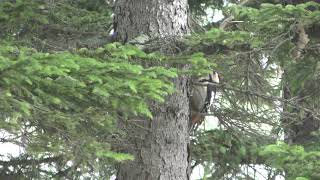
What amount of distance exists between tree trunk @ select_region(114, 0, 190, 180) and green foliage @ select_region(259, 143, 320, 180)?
1.11m

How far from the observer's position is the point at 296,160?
16.3 feet

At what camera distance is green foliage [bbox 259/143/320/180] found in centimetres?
469

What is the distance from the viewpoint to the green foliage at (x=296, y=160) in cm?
469

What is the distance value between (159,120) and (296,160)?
1469 millimetres

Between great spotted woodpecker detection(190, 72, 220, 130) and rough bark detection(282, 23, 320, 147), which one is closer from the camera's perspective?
rough bark detection(282, 23, 320, 147)

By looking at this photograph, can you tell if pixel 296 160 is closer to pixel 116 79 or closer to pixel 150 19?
pixel 116 79

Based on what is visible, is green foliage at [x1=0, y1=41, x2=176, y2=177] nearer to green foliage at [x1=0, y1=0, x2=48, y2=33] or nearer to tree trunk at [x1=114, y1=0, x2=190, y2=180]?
tree trunk at [x1=114, y1=0, x2=190, y2=180]

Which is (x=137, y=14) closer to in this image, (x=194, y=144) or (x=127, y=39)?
(x=127, y=39)

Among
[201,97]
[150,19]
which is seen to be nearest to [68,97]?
[150,19]

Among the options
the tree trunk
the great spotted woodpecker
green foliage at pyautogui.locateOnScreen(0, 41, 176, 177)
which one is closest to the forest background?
green foliage at pyautogui.locateOnScreen(0, 41, 176, 177)

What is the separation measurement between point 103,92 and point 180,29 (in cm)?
259

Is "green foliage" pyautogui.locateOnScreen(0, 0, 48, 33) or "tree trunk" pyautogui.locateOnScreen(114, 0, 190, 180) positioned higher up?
"green foliage" pyautogui.locateOnScreen(0, 0, 48, 33)

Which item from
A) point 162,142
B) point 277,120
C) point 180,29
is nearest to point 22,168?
point 162,142

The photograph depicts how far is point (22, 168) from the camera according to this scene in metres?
6.88
